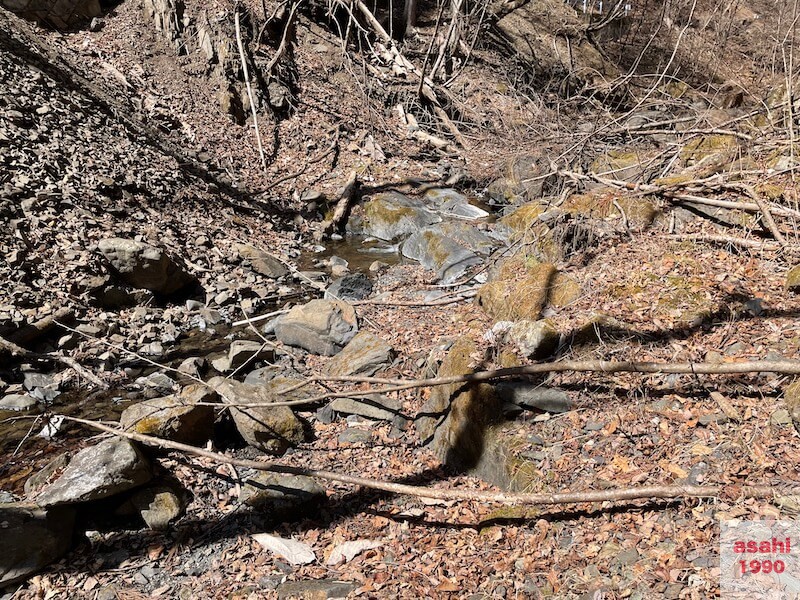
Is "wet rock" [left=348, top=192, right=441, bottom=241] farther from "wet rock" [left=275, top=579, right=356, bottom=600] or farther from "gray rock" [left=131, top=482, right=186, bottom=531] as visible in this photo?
"wet rock" [left=275, top=579, right=356, bottom=600]

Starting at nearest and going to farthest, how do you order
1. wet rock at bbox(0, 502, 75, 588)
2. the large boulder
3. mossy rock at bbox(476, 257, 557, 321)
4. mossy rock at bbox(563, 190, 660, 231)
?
wet rock at bbox(0, 502, 75, 588), mossy rock at bbox(476, 257, 557, 321), mossy rock at bbox(563, 190, 660, 231), the large boulder

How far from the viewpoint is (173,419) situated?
16.4ft

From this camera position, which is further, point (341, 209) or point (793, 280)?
point (341, 209)

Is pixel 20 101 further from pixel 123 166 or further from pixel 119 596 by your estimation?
pixel 119 596

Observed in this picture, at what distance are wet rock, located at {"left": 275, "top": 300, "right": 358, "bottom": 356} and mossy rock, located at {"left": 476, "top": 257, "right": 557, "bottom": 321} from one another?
72.5 inches

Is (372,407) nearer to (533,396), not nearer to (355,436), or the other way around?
(355,436)

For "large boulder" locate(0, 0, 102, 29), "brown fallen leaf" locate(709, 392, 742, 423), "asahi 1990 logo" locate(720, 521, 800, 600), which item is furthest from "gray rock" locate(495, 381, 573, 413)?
"large boulder" locate(0, 0, 102, 29)

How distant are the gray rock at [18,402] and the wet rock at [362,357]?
3.42 m

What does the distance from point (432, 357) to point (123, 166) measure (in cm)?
776

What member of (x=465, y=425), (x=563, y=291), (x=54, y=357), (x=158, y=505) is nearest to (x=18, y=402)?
(x=54, y=357)

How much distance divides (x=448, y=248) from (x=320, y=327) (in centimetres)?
313

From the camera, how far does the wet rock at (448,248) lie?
869 centimetres

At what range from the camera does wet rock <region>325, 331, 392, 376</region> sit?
604 centimetres

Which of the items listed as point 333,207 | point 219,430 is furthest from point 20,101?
point 219,430
